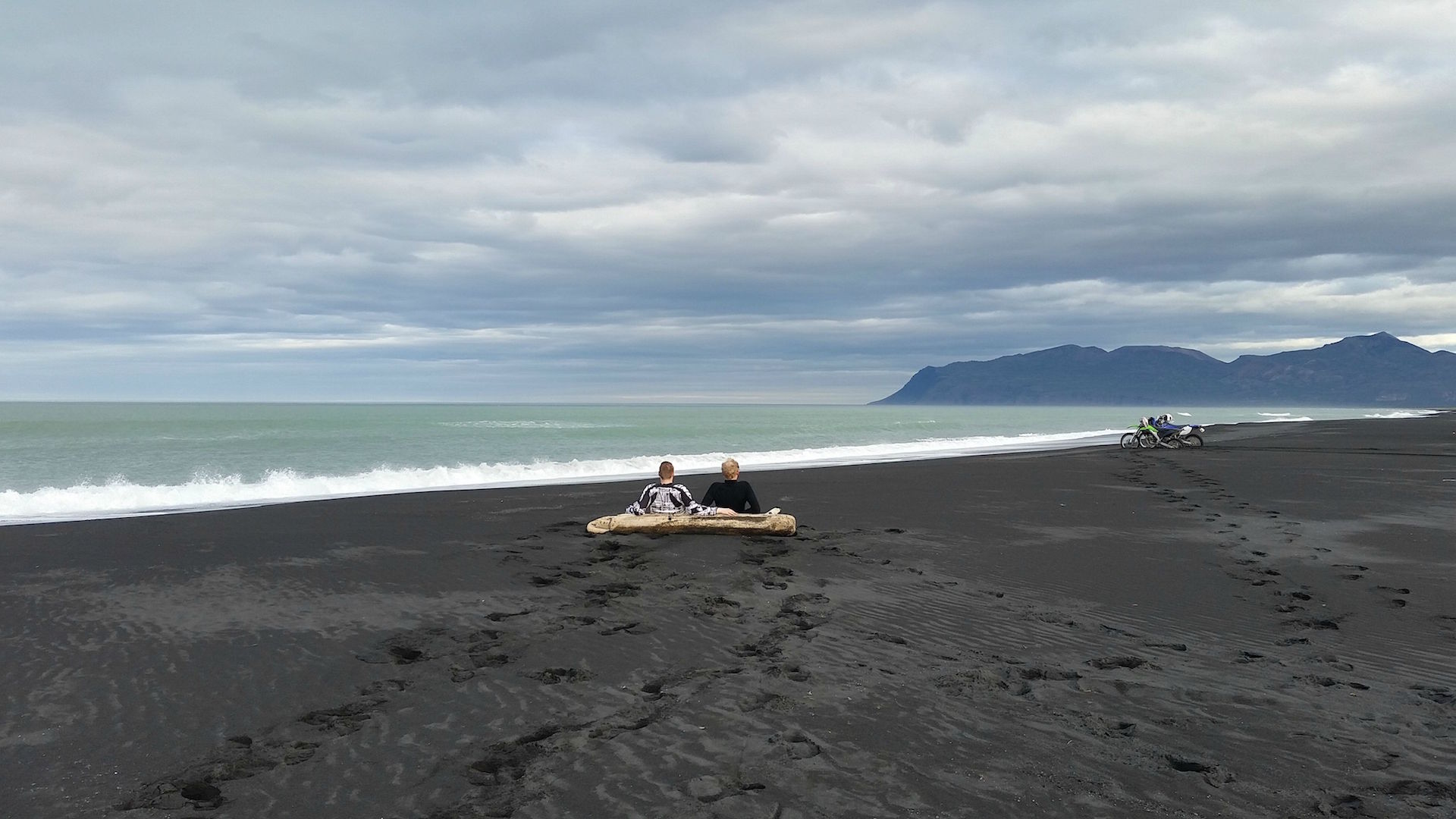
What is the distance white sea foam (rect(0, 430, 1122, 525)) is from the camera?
2156 cm

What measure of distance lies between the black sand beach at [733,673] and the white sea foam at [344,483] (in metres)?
7.62

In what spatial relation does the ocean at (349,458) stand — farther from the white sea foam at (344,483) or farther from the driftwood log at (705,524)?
the driftwood log at (705,524)

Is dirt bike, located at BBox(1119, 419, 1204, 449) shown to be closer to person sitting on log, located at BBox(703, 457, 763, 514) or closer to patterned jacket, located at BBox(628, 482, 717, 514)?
person sitting on log, located at BBox(703, 457, 763, 514)

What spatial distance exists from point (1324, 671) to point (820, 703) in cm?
426

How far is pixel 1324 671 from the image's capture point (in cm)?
705

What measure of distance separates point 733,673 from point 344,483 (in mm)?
23668

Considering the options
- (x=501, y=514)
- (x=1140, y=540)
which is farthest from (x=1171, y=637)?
(x=501, y=514)

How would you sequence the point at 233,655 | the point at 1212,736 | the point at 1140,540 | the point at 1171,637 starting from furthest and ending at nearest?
the point at 1140,540 → the point at 1171,637 → the point at 233,655 → the point at 1212,736

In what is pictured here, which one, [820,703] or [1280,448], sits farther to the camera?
[1280,448]

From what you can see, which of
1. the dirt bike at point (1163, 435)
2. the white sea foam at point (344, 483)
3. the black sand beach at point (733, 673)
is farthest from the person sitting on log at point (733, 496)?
the dirt bike at point (1163, 435)

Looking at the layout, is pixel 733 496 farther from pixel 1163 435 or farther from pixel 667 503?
pixel 1163 435

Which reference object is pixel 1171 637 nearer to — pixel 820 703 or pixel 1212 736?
pixel 1212 736

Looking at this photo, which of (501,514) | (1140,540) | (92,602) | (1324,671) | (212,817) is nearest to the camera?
(212,817)

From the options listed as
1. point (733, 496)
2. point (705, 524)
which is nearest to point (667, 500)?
point (705, 524)
